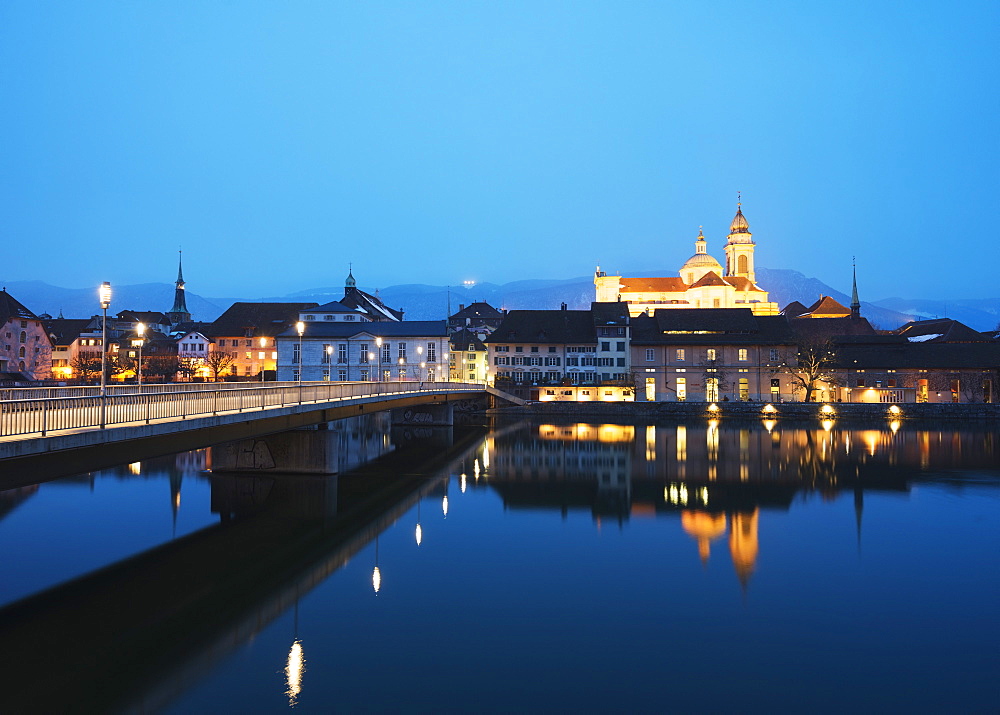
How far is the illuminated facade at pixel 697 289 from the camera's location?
14425 centimetres

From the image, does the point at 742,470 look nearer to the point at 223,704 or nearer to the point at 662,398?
the point at 223,704

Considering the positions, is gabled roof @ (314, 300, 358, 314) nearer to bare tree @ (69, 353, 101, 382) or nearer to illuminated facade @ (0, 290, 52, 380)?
bare tree @ (69, 353, 101, 382)

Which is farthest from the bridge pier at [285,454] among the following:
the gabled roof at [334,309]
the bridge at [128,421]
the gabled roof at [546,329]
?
the gabled roof at [334,309]

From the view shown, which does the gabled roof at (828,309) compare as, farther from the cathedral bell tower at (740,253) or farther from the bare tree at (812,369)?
the bare tree at (812,369)

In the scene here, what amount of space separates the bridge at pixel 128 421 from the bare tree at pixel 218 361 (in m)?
78.7

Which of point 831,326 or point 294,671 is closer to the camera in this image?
point 294,671

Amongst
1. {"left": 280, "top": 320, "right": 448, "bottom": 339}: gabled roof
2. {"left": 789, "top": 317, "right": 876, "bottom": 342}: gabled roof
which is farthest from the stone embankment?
{"left": 789, "top": 317, "right": 876, "bottom": 342}: gabled roof

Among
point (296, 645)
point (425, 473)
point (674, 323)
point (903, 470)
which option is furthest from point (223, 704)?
point (674, 323)

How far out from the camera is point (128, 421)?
20.6 m

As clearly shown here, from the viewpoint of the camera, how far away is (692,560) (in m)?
25.0

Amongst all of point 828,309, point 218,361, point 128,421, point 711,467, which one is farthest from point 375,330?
point 828,309

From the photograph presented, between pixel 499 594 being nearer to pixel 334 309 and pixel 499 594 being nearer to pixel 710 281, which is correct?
pixel 334 309

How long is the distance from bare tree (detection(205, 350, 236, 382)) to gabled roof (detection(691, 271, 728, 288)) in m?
87.2

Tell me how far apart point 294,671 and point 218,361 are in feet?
338
